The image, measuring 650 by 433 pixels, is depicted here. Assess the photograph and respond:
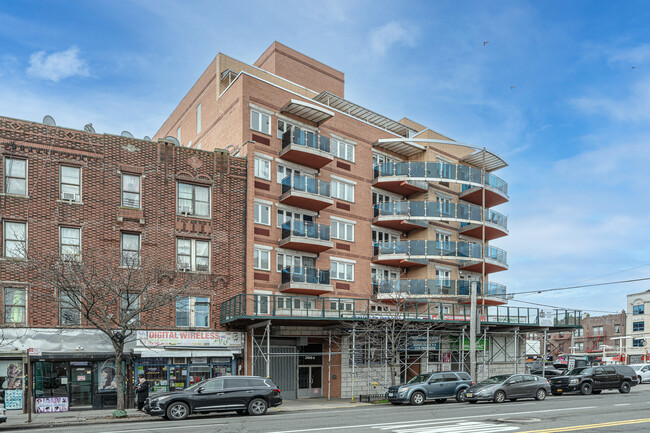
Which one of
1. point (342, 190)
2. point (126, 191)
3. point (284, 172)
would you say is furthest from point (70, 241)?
point (342, 190)

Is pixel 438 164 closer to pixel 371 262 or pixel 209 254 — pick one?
pixel 371 262

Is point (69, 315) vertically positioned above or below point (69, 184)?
below

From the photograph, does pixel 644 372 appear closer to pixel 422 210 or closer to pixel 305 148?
pixel 422 210

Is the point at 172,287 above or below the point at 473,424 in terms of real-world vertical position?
above

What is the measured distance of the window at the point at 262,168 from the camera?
34.9m

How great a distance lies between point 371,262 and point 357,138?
800cm

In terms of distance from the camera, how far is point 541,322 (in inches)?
1571

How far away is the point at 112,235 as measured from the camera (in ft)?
98.2

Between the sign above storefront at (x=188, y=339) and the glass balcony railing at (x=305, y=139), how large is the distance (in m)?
11.1

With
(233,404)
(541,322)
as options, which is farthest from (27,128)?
(541,322)

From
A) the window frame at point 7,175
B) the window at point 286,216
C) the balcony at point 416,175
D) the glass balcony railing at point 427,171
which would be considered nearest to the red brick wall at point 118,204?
the window frame at point 7,175

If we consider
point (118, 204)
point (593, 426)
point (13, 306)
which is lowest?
point (593, 426)

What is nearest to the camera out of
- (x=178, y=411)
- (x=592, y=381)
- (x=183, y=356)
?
(x=178, y=411)

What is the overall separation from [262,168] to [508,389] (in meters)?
17.3
